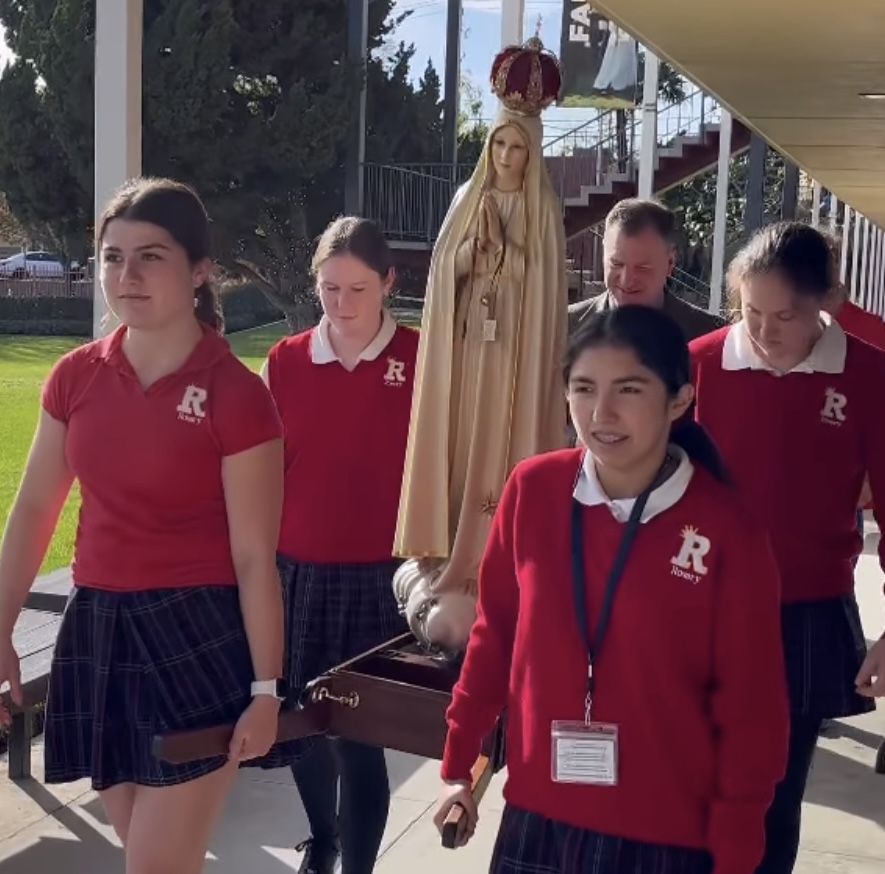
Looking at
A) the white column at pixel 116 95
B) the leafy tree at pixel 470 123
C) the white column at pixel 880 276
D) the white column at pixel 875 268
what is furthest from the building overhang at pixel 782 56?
the leafy tree at pixel 470 123

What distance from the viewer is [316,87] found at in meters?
20.5

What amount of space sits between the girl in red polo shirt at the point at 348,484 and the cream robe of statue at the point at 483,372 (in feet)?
0.75

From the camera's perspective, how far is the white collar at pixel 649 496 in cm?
195

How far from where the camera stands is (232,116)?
20.1m

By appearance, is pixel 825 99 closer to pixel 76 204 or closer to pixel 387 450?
pixel 387 450

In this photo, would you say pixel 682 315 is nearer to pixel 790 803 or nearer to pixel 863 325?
pixel 790 803

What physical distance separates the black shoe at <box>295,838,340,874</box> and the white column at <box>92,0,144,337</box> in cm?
164

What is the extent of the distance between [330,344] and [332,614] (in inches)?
25.5

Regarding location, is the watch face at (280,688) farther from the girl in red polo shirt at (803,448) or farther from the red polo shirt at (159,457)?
the girl in red polo shirt at (803,448)

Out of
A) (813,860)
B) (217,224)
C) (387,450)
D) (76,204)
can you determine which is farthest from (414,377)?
(76,204)

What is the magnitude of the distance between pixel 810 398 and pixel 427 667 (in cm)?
97

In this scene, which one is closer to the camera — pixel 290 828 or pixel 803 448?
pixel 803 448

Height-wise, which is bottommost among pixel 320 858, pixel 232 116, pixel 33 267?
pixel 320 858

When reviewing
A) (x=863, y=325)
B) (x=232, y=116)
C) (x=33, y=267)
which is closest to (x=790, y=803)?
(x=863, y=325)
